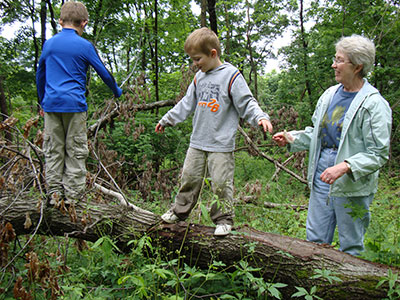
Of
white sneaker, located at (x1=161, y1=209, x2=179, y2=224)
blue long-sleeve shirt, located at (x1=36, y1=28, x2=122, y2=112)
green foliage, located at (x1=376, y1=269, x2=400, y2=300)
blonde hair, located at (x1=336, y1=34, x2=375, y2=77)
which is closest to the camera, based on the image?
green foliage, located at (x1=376, y1=269, x2=400, y2=300)

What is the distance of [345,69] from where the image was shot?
2293mm

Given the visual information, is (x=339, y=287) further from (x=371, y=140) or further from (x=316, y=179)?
(x=371, y=140)

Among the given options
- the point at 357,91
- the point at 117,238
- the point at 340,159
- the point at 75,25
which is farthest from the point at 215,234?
the point at 75,25

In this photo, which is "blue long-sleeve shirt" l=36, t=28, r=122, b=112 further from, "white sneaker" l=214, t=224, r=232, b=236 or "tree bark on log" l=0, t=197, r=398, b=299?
"white sneaker" l=214, t=224, r=232, b=236

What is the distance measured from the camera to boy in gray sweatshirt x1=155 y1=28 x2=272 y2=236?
256 cm

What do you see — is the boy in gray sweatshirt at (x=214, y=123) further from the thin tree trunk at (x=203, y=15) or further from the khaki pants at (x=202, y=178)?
the thin tree trunk at (x=203, y=15)

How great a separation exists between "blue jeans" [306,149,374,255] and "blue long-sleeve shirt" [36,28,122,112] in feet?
7.65

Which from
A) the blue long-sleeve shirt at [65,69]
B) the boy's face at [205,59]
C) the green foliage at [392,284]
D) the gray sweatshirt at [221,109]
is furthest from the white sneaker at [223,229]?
the blue long-sleeve shirt at [65,69]

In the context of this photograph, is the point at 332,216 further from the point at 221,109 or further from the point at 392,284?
the point at 221,109

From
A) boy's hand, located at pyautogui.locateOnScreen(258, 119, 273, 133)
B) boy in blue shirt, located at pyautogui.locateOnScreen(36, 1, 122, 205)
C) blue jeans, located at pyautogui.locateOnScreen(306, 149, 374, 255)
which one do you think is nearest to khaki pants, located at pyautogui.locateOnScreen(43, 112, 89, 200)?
boy in blue shirt, located at pyautogui.locateOnScreen(36, 1, 122, 205)

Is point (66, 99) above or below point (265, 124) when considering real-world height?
above

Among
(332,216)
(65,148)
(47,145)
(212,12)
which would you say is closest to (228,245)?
(332,216)

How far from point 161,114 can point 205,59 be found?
504 cm

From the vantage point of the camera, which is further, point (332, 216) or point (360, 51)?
point (332, 216)
